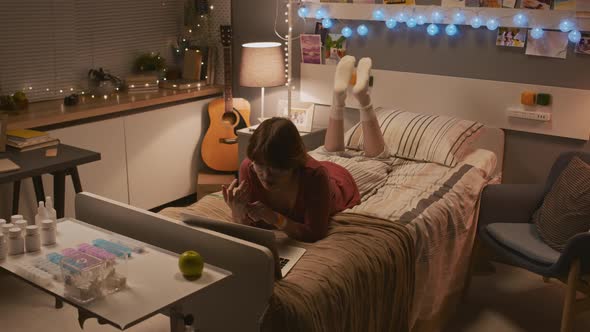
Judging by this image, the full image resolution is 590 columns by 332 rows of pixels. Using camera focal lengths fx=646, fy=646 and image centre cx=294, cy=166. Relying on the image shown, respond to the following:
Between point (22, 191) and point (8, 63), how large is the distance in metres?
0.82

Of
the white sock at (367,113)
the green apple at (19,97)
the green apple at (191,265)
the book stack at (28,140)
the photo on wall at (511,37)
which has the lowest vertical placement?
the green apple at (191,265)

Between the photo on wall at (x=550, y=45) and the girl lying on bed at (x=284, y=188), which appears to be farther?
the photo on wall at (x=550, y=45)

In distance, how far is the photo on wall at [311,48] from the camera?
420 cm

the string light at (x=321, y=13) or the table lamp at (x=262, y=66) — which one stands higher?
the string light at (x=321, y=13)

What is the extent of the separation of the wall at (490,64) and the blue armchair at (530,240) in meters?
0.37

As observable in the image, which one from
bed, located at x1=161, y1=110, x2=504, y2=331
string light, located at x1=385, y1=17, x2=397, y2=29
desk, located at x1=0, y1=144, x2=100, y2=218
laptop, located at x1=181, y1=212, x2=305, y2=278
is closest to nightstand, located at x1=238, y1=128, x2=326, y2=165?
bed, located at x1=161, y1=110, x2=504, y2=331

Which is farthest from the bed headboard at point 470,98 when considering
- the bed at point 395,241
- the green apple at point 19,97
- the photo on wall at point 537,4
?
the green apple at point 19,97

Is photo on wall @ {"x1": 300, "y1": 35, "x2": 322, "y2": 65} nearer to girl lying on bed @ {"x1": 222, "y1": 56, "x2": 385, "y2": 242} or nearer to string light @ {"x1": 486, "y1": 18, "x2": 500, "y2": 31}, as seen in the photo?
string light @ {"x1": 486, "y1": 18, "x2": 500, "y2": 31}

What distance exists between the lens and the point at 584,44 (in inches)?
128

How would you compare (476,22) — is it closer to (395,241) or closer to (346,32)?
(346,32)

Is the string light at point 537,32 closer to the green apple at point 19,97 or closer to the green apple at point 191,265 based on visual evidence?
the green apple at point 191,265

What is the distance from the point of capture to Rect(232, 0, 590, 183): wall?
11.1 feet

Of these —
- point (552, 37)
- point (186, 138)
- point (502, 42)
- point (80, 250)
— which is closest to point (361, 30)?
point (502, 42)

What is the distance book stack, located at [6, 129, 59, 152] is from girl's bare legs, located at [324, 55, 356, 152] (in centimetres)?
145
